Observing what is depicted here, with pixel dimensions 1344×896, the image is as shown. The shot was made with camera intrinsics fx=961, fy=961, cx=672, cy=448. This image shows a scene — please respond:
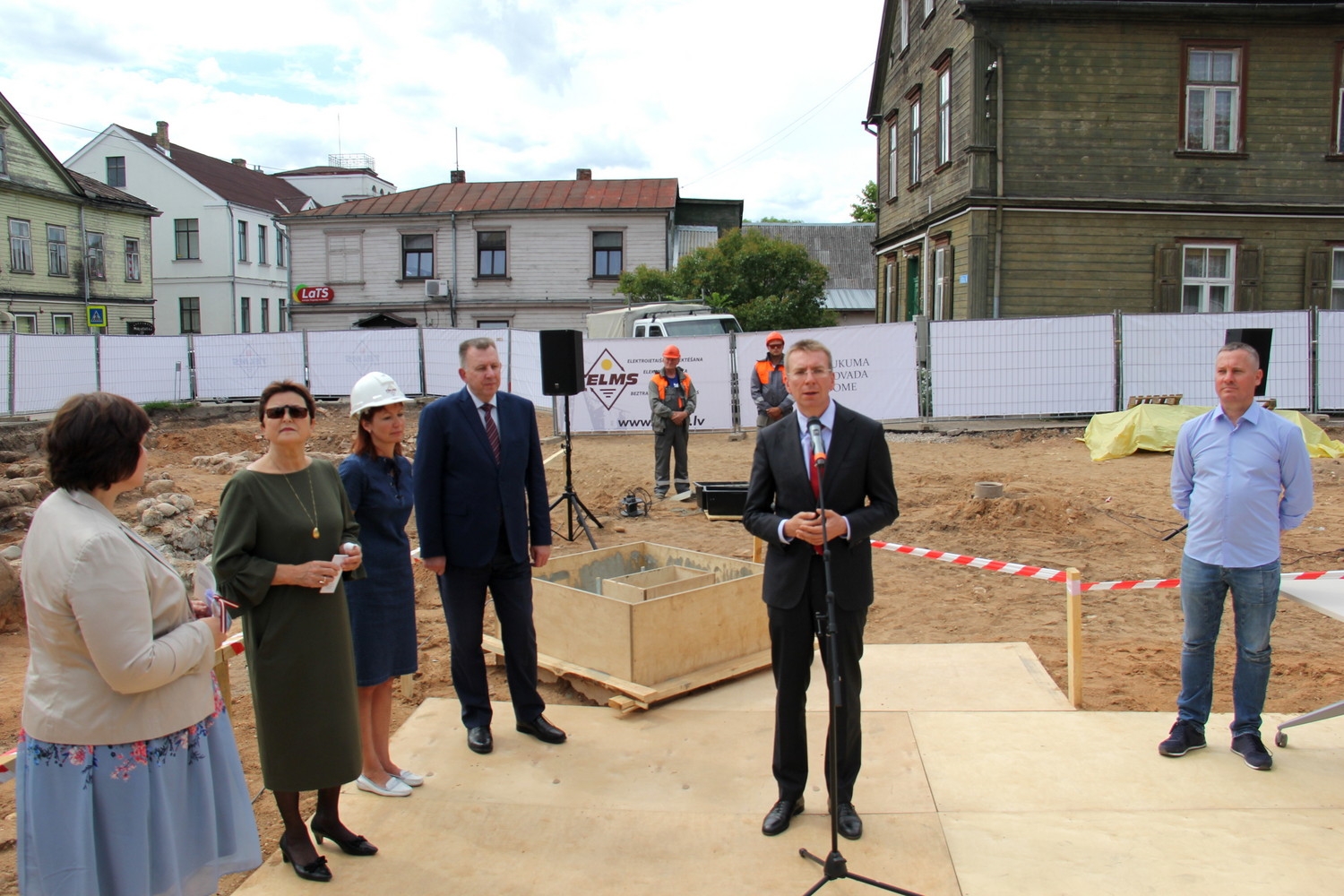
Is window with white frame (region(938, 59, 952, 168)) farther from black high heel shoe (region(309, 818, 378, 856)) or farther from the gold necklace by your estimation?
black high heel shoe (region(309, 818, 378, 856))

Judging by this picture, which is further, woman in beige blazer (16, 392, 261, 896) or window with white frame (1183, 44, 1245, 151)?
window with white frame (1183, 44, 1245, 151)

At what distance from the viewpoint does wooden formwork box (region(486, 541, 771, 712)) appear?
5145 millimetres

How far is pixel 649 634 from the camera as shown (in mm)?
5188

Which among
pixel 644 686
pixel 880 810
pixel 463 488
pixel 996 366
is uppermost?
pixel 996 366

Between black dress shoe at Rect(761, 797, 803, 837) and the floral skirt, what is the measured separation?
6.57 ft

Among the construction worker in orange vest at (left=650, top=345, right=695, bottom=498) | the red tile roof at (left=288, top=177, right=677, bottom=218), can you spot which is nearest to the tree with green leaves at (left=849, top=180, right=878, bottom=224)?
the red tile roof at (left=288, top=177, right=677, bottom=218)

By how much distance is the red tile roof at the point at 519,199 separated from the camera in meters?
35.5

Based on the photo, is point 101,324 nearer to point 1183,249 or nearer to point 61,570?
point 1183,249

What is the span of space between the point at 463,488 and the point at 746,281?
26885mm

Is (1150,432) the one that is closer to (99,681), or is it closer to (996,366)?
(996,366)

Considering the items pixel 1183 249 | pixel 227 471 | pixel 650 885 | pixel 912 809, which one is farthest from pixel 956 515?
pixel 1183 249

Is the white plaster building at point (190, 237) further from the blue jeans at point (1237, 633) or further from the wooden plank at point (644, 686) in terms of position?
the blue jeans at point (1237, 633)

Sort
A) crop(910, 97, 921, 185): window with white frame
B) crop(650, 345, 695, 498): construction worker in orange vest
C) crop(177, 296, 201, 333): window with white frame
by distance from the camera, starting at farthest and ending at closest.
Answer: crop(177, 296, 201, 333): window with white frame
crop(910, 97, 921, 185): window with white frame
crop(650, 345, 695, 498): construction worker in orange vest

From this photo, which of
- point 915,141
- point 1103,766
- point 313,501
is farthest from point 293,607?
point 915,141
